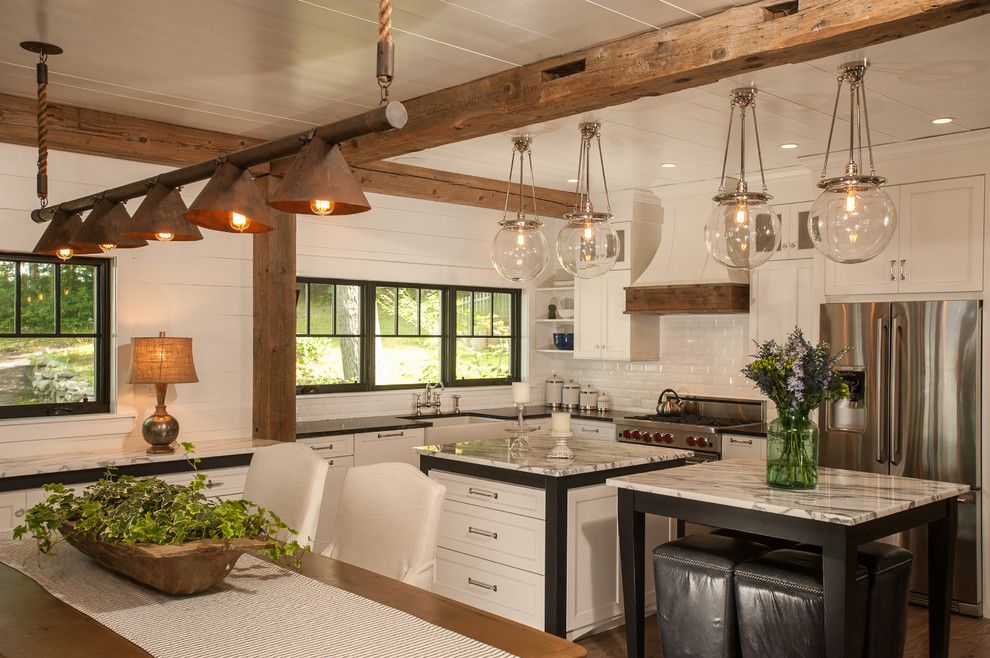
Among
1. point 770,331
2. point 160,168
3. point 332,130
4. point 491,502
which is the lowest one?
point 491,502

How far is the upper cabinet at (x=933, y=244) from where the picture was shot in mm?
5043

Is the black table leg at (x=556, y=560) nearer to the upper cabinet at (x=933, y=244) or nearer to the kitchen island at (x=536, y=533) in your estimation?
the kitchen island at (x=536, y=533)

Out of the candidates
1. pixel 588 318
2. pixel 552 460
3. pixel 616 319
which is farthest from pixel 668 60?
pixel 588 318

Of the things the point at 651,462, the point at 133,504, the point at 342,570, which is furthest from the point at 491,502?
the point at 133,504

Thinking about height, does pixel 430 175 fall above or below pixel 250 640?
above

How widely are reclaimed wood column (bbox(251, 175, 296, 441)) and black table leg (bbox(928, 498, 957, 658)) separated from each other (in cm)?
362

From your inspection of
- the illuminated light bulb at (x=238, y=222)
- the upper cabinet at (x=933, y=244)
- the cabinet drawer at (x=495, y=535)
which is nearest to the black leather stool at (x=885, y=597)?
the cabinet drawer at (x=495, y=535)

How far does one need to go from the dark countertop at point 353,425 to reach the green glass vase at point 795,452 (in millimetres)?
3117

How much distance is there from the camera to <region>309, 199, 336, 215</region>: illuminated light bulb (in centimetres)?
212

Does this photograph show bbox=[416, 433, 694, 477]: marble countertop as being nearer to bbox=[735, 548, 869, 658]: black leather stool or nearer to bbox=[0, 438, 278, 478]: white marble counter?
bbox=[735, 548, 869, 658]: black leather stool

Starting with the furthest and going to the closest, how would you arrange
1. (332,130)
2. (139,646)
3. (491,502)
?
(491,502)
(332,130)
(139,646)

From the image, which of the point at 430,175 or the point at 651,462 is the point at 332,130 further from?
the point at 430,175

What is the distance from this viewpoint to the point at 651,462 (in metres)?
4.50

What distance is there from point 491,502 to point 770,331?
9.22 feet
